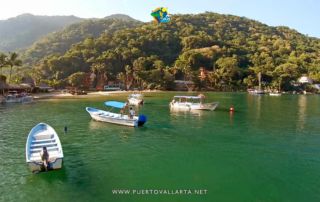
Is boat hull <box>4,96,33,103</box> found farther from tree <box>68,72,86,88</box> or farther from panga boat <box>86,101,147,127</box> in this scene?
tree <box>68,72,86,88</box>

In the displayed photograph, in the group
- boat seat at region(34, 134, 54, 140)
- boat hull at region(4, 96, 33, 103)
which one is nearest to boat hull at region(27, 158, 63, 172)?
boat seat at region(34, 134, 54, 140)

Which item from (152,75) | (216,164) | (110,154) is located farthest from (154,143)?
(152,75)

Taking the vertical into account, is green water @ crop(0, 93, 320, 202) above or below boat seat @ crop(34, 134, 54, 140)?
below

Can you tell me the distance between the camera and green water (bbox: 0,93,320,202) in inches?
797

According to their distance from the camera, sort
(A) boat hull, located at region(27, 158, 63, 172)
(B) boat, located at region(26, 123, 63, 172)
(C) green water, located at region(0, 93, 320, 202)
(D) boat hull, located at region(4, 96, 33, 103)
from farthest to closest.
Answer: (D) boat hull, located at region(4, 96, 33, 103), (B) boat, located at region(26, 123, 63, 172), (A) boat hull, located at region(27, 158, 63, 172), (C) green water, located at region(0, 93, 320, 202)

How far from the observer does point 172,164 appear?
2655 centimetres

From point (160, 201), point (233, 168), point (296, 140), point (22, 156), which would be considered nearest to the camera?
point (160, 201)

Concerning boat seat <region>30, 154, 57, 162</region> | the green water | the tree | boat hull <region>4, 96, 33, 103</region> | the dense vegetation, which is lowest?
the green water

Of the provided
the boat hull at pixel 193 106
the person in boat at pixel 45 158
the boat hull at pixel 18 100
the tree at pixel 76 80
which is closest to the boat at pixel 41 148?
the person in boat at pixel 45 158

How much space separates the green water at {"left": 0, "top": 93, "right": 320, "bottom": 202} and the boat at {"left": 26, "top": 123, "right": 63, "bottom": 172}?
2.83 feet

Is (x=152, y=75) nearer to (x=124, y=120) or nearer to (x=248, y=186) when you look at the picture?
(x=124, y=120)

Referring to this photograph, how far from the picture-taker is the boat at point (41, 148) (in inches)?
894

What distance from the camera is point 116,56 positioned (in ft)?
584

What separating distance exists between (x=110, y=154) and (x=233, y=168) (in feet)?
40.1
